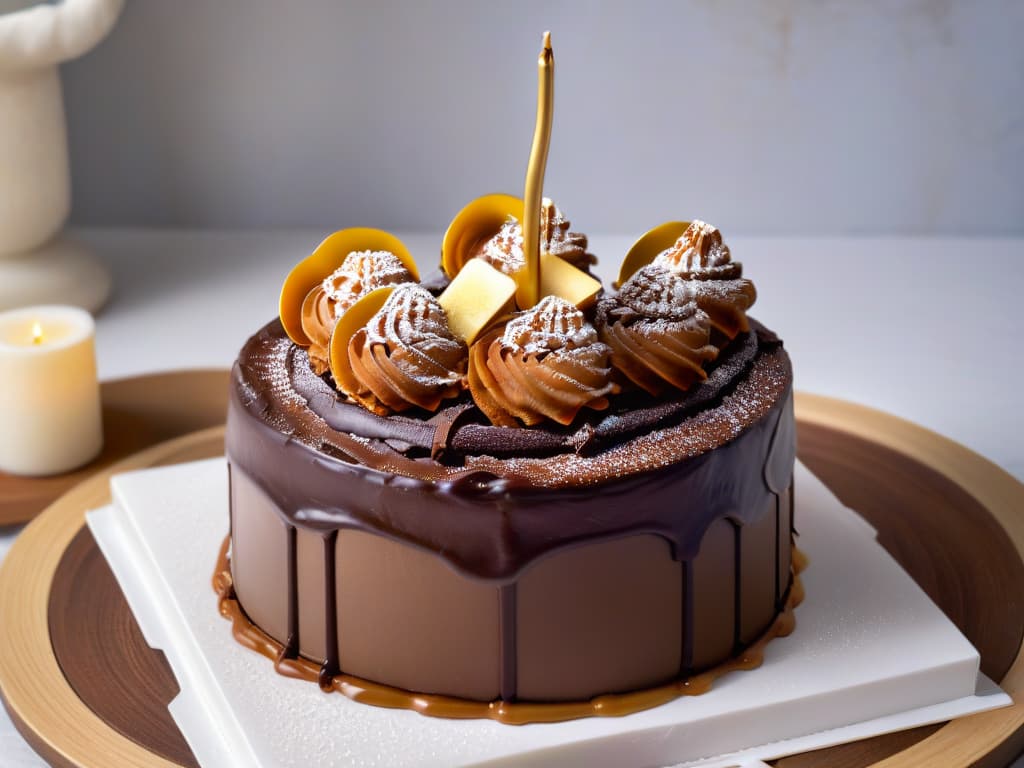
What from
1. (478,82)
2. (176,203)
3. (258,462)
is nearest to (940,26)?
(478,82)

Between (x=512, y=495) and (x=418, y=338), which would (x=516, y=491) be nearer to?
(x=512, y=495)

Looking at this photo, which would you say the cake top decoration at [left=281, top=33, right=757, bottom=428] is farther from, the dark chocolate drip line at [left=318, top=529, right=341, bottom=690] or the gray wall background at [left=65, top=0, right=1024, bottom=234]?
the gray wall background at [left=65, top=0, right=1024, bottom=234]

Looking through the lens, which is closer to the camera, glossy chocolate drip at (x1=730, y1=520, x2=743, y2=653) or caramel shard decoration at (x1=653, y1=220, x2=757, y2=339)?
glossy chocolate drip at (x1=730, y1=520, x2=743, y2=653)

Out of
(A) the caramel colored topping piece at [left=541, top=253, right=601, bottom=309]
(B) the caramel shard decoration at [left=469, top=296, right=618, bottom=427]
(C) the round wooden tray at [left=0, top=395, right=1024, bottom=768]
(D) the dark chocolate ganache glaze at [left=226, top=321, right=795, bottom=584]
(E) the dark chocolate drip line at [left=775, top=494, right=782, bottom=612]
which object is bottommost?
(C) the round wooden tray at [left=0, top=395, right=1024, bottom=768]

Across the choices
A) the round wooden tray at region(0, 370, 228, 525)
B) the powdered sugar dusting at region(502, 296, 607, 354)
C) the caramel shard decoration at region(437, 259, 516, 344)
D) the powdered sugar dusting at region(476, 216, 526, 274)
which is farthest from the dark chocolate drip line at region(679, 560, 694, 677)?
the round wooden tray at region(0, 370, 228, 525)

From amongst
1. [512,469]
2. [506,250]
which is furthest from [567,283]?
[512,469]

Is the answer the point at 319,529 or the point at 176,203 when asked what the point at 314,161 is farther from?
the point at 319,529

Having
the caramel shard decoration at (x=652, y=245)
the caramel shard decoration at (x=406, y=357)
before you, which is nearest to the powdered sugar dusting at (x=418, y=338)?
the caramel shard decoration at (x=406, y=357)
